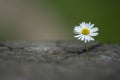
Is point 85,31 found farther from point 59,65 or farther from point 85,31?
point 59,65

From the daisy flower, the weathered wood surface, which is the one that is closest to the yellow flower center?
the daisy flower

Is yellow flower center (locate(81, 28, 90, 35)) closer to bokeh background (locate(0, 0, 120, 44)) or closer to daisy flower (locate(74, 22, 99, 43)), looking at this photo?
daisy flower (locate(74, 22, 99, 43))

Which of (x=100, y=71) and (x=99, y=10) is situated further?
(x=99, y=10)

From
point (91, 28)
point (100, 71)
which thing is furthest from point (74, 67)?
point (91, 28)

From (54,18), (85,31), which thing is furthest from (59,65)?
(54,18)

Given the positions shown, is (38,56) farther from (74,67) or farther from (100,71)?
(100,71)

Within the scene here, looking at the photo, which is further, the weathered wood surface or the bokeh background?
the bokeh background
